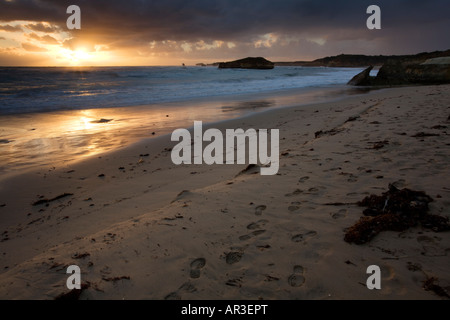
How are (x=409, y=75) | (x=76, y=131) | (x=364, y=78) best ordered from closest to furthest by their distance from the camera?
1. (x=76, y=131)
2. (x=409, y=75)
3. (x=364, y=78)

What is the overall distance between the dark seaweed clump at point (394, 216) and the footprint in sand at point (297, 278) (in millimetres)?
572

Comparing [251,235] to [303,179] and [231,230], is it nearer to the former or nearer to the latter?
[231,230]

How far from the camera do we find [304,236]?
2371 mm

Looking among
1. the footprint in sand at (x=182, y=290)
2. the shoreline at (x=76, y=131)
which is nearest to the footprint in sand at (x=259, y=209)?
the footprint in sand at (x=182, y=290)

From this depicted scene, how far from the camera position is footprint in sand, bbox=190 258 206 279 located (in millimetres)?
2047

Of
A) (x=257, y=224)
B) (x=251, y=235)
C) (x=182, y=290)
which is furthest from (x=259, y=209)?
(x=182, y=290)

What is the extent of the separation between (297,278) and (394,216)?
124 cm

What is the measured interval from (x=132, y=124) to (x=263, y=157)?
6.56 metres

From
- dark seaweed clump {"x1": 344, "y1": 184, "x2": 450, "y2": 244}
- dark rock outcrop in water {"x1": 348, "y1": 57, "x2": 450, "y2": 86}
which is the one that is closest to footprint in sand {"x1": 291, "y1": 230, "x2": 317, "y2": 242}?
dark seaweed clump {"x1": 344, "y1": 184, "x2": 450, "y2": 244}

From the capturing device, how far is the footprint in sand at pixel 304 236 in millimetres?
2336

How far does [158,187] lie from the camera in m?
4.38

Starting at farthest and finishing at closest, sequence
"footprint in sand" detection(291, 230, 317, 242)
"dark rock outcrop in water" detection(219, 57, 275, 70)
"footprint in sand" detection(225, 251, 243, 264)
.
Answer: "dark rock outcrop in water" detection(219, 57, 275, 70)
"footprint in sand" detection(291, 230, 317, 242)
"footprint in sand" detection(225, 251, 243, 264)

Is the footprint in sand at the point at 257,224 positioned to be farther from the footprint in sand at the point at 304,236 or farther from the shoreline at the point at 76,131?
the shoreline at the point at 76,131

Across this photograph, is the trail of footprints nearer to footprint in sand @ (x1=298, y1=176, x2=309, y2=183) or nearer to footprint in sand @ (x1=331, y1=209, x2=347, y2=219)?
footprint in sand @ (x1=331, y1=209, x2=347, y2=219)
